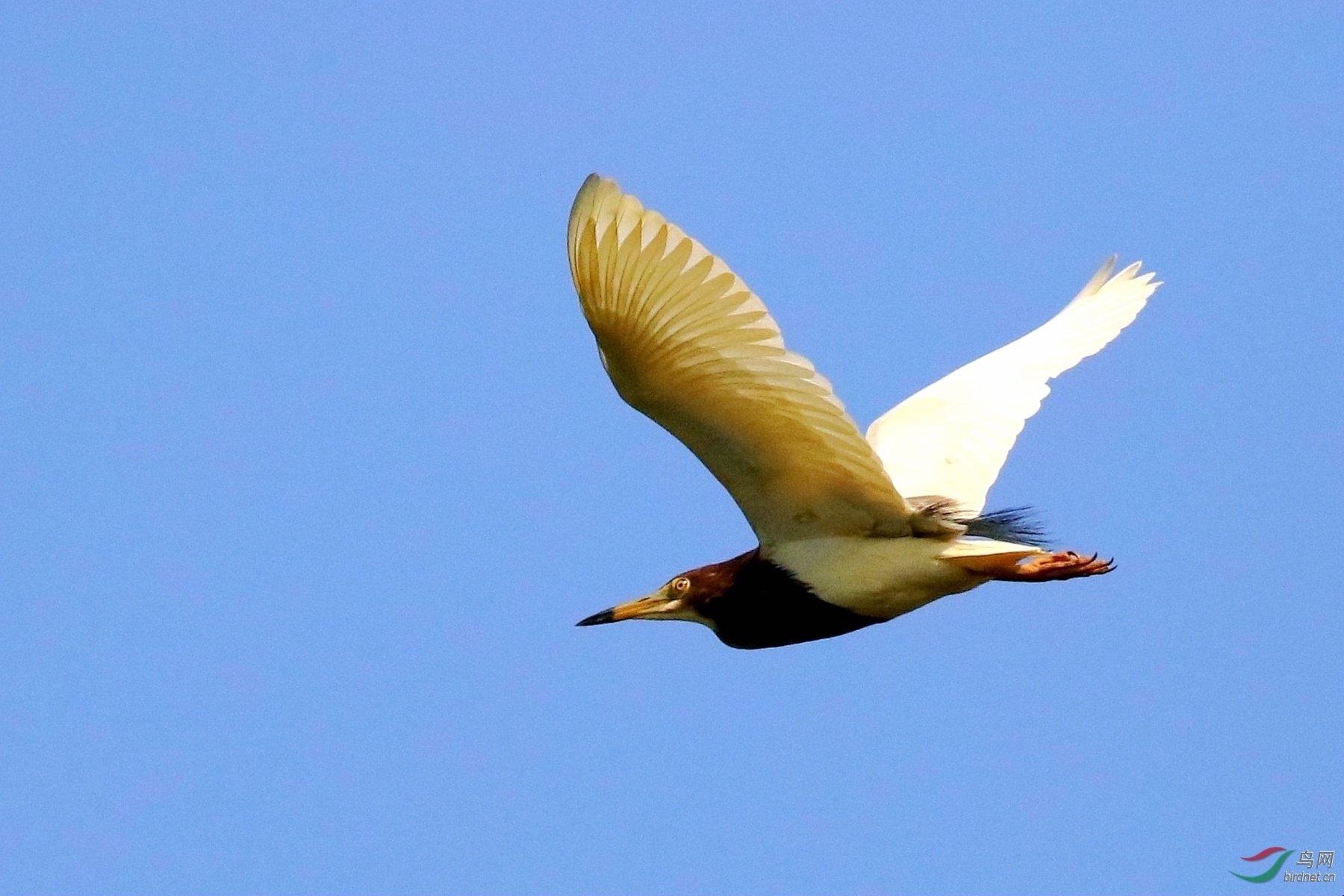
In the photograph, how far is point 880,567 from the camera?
8.59 m

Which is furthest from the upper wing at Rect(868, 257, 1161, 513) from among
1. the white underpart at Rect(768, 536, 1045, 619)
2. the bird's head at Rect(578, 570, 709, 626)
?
the bird's head at Rect(578, 570, 709, 626)

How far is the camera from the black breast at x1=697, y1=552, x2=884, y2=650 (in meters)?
8.80

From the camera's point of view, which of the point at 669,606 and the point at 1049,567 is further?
the point at 669,606

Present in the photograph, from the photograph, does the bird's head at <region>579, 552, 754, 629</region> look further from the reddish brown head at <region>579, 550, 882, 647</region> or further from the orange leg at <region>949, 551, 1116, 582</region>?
the orange leg at <region>949, 551, 1116, 582</region>

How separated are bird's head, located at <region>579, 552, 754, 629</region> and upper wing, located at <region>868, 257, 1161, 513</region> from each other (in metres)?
1.01

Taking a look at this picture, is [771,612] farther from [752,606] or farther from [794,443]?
[794,443]

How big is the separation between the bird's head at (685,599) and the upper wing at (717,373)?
660 millimetres

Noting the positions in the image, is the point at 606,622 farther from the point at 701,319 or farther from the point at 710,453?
the point at 701,319

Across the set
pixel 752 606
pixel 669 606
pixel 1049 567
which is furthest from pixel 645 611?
pixel 1049 567

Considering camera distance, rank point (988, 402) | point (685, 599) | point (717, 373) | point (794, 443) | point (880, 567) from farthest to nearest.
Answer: point (988, 402) < point (685, 599) < point (880, 567) < point (794, 443) < point (717, 373)

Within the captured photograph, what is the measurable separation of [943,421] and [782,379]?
2.69 m

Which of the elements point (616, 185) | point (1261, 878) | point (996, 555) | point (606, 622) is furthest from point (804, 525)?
point (1261, 878)

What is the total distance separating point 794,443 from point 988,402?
251 cm

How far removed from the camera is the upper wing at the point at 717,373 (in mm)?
7191
